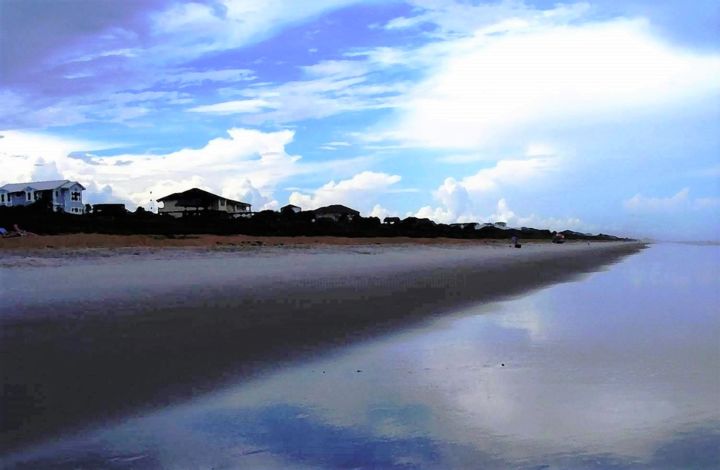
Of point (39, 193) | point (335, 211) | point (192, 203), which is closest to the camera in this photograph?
point (39, 193)

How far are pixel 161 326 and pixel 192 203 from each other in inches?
2532

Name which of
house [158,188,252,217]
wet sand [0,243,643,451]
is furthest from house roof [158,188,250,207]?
wet sand [0,243,643,451]

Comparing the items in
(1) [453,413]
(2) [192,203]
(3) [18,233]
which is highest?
(2) [192,203]

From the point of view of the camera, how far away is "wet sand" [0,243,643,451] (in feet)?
17.8

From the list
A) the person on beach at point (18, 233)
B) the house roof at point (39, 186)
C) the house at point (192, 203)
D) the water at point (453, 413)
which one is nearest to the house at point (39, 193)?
the house roof at point (39, 186)

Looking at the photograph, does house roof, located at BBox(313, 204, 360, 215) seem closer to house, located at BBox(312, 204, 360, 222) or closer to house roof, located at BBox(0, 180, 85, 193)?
house, located at BBox(312, 204, 360, 222)

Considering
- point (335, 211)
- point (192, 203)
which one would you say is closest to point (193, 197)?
point (192, 203)

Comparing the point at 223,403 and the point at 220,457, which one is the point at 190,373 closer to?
the point at 223,403

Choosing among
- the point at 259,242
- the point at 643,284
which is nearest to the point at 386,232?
the point at 259,242

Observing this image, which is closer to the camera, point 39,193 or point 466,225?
point 39,193

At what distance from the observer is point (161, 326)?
8.32m

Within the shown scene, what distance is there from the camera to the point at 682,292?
15.8 meters

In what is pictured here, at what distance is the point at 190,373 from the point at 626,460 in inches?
159

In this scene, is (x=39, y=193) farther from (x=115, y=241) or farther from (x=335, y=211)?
(x=335, y=211)
